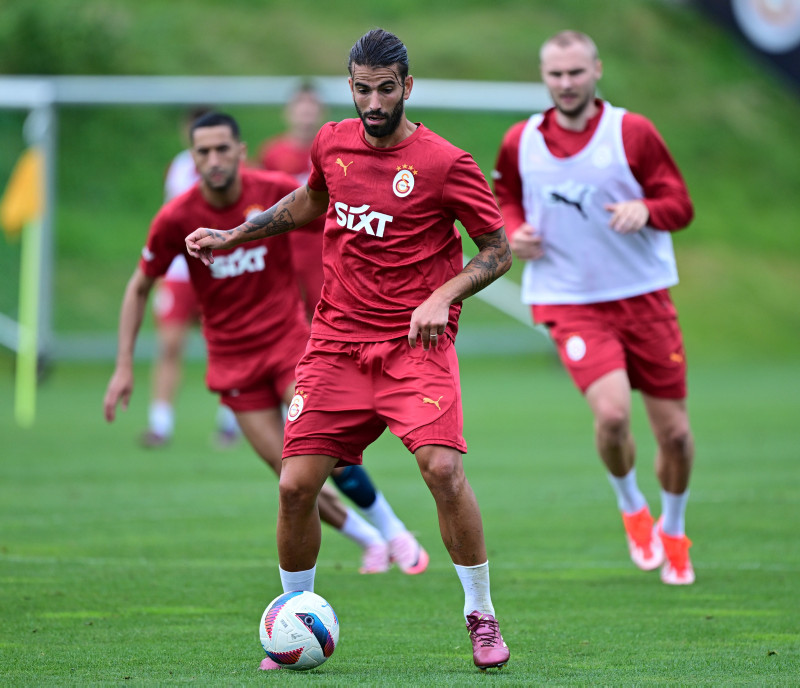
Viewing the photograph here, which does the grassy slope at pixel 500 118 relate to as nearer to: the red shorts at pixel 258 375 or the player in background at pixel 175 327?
the player in background at pixel 175 327

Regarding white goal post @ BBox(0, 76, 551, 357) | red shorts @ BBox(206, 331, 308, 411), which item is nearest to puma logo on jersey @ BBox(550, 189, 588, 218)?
red shorts @ BBox(206, 331, 308, 411)

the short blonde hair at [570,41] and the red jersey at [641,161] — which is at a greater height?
the short blonde hair at [570,41]

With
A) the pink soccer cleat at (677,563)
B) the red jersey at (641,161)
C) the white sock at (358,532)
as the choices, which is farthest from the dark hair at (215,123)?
the pink soccer cleat at (677,563)

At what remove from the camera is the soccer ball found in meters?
4.64

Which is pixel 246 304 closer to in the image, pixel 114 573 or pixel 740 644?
pixel 114 573

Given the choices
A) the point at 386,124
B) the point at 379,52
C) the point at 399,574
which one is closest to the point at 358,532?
the point at 399,574

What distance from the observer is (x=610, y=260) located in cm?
683

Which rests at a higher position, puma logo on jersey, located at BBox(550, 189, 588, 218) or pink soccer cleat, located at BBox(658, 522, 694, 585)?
puma logo on jersey, located at BBox(550, 189, 588, 218)

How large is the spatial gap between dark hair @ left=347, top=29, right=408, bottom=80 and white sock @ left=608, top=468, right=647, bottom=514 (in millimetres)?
2847

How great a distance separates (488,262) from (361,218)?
494mm

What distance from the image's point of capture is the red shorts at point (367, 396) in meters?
4.80

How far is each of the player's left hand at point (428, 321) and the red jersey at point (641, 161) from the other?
2.28 metres

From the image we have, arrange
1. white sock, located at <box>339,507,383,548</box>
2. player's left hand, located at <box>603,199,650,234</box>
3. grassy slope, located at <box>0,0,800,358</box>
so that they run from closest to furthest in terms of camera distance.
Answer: player's left hand, located at <box>603,199,650,234</box> < white sock, located at <box>339,507,383,548</box> < grassy slope, located at <box>0,0,800,358</box>

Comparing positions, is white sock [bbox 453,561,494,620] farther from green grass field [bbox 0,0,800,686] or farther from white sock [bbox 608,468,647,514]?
white sock [bbox 608,468,647,514]
